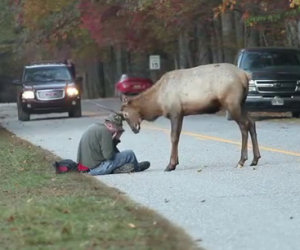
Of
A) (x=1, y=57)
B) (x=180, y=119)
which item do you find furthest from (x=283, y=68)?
(x=1, y=57)

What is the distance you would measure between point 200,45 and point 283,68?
19430 mm

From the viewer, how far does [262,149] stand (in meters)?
17.2

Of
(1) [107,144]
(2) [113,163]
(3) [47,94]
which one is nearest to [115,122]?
(1) [107,144]

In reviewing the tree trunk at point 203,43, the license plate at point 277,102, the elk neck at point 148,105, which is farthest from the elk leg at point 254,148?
the tree trunk at point 203,43

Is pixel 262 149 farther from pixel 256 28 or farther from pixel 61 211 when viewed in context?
pixel 256 28

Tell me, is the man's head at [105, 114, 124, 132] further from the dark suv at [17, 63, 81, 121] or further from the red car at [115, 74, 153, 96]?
the red car at [115, 74, 153, 96]

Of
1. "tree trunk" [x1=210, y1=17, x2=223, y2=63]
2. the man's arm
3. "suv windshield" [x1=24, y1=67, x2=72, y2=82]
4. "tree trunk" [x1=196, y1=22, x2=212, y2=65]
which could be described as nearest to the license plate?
"suv windshield" [x1=24, y1=67, x2=72, y2=82]

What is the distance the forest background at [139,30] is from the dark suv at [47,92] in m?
4.58

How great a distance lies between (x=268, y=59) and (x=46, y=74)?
29.9 ft

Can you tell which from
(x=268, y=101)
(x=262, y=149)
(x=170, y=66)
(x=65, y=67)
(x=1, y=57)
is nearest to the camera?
(x=262, y=149)

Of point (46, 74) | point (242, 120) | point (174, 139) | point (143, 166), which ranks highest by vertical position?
point (242, 120)

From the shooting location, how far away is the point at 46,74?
33094mm

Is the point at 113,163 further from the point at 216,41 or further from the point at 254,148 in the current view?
the point at 216,41

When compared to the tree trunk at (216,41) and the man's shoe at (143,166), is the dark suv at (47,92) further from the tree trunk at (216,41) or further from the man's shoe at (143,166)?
the man's shoe at (143,166)
